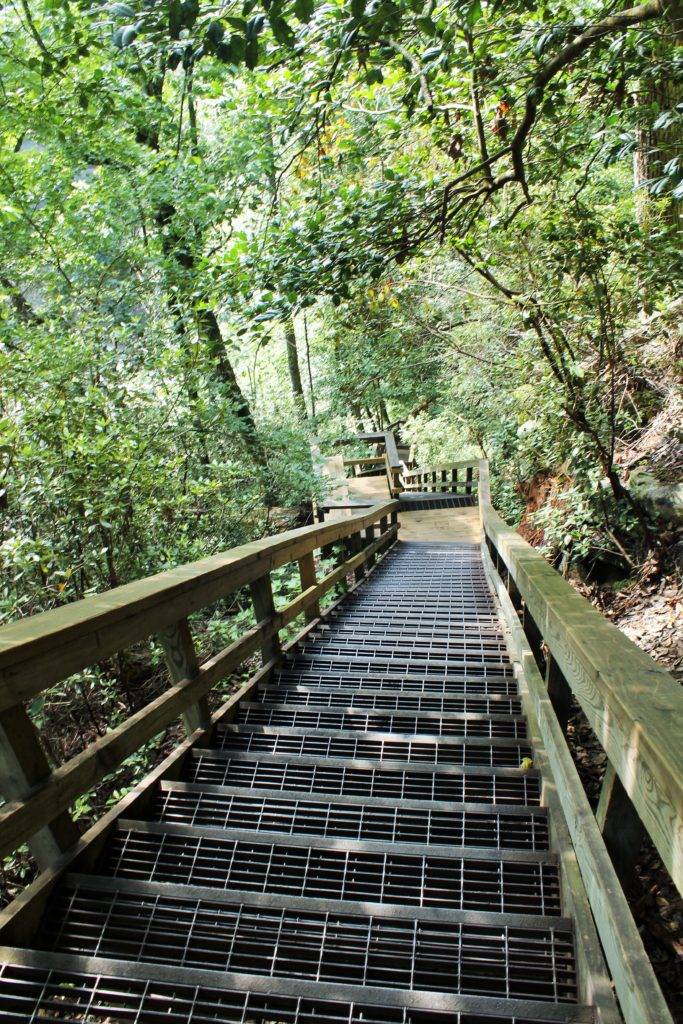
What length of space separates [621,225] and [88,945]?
19.6 ft

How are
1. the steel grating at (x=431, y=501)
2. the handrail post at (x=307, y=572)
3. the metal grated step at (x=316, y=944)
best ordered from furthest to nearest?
the steel grating at (x=431, y=501) < the handrail post at (x=307, y=572) < the metal grated step at (x=316, y=944)

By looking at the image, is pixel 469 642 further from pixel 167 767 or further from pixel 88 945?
pixel 88 945

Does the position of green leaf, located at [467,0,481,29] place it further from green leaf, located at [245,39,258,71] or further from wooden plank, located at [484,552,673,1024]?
wooden plank, located at [484,552,673,1024]

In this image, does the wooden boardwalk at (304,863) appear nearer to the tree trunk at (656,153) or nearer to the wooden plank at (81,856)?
the wooden plank at (81,856)

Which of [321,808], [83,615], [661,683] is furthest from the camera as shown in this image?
[321,808]

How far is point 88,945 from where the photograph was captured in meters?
1.80

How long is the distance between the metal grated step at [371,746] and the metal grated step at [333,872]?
64 centimetres

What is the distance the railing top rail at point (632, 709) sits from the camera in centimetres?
104

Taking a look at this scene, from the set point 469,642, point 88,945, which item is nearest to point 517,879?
point 88,945

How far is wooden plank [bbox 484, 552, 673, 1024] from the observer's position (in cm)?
112

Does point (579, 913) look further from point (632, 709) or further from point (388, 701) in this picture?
point (388, 701)

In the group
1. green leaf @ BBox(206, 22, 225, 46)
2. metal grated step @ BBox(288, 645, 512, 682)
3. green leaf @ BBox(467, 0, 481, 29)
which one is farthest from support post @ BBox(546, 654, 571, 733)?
green leaf @ BBox(467, 0, 481, 29)

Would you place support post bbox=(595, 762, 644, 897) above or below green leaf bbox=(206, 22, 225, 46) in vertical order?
below

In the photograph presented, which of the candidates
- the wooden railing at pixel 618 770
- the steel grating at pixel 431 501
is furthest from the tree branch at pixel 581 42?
the steel grating at pixel 431 501
